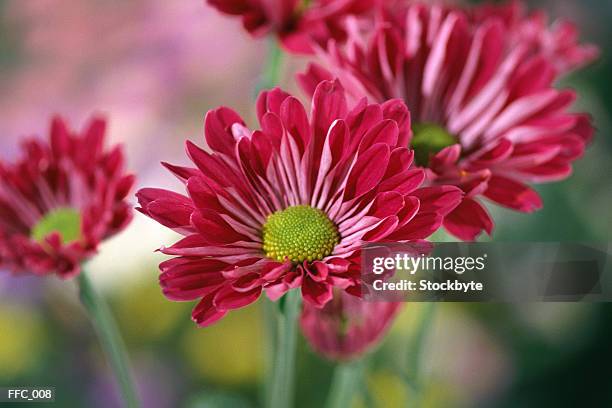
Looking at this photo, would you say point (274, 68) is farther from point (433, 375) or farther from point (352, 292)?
point (433, 375)

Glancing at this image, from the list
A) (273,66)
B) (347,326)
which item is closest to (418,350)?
(347,326)

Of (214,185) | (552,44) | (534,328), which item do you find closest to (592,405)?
(534,328)

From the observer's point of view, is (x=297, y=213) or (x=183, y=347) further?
A: (x=183, y=347)

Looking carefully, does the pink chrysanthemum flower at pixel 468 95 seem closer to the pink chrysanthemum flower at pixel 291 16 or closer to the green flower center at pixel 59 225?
the pink chrysanthemum flower at pixel 291 16

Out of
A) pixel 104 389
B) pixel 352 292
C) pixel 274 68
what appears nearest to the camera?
pixel 352 292

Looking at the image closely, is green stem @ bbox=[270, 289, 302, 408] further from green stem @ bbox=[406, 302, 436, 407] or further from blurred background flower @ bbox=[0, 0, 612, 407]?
blurred background flower @ bbox=[0, 0, 612, 407]

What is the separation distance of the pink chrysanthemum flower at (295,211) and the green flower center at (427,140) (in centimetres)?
5

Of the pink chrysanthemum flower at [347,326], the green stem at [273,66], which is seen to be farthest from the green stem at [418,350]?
the green stem at [273,66]

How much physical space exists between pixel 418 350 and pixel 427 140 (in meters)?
0.10

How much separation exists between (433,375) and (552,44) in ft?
0.83

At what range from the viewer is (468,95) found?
30 cm

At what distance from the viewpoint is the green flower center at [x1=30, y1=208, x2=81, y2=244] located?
320 millimetres

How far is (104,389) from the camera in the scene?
482mm

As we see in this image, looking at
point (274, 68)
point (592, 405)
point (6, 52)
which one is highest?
point (6, 52)
